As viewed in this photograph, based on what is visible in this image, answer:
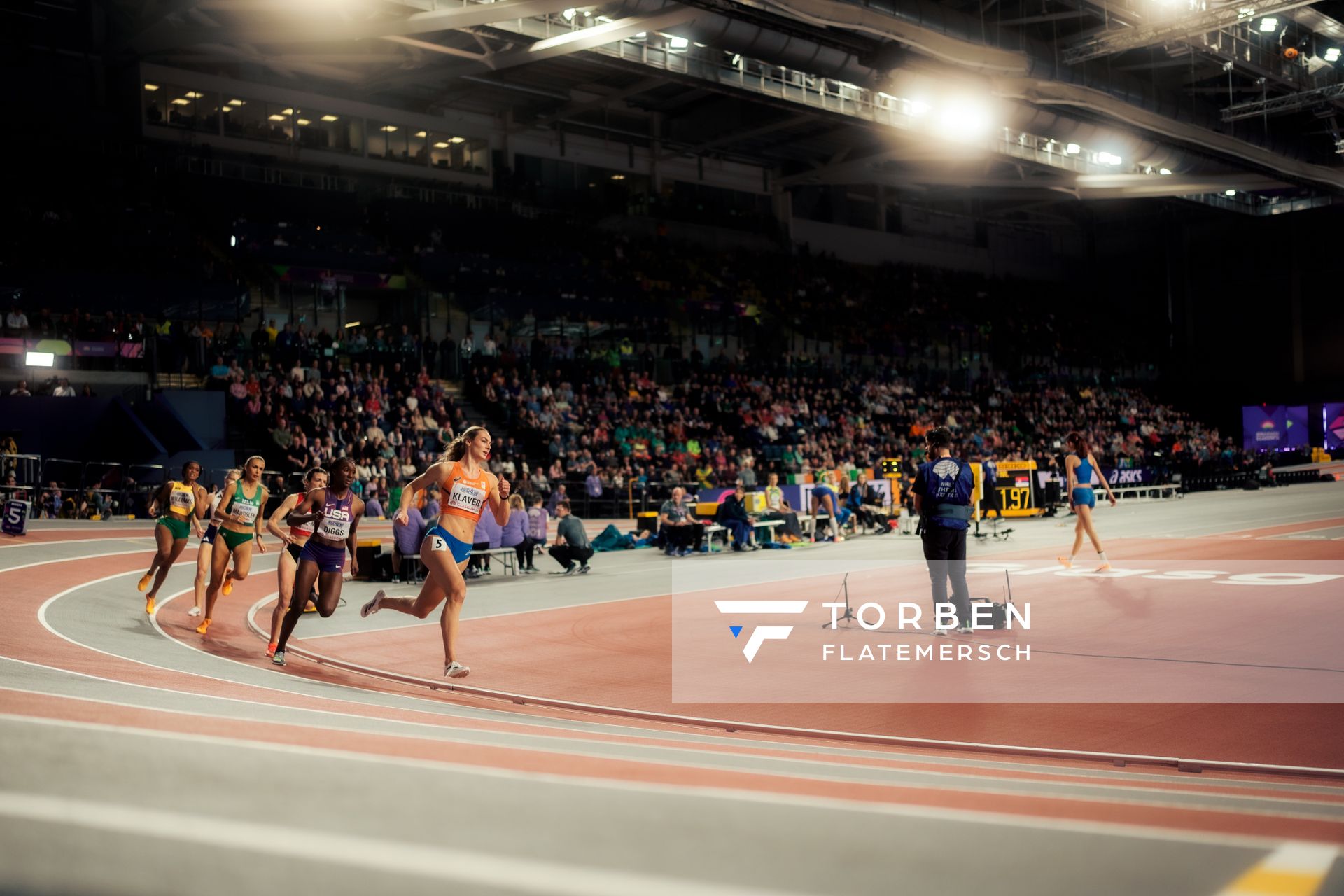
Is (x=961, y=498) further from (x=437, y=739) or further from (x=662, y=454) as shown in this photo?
(x=662, y=454)

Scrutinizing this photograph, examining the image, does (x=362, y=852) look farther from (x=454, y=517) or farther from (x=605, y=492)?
(x=605, y=492)

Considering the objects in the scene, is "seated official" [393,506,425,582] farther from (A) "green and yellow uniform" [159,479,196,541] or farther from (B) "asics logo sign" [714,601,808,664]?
(B) "asics logo sign" [714,601,808,664]

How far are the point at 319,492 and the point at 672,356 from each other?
97.4 ft

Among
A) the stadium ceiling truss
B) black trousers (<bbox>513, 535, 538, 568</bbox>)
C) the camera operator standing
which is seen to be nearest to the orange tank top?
the camera operator standing

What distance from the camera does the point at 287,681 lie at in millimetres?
8312

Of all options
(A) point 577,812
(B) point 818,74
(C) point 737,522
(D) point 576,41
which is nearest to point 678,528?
(C) point 737,522

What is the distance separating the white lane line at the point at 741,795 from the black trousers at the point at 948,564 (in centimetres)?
633

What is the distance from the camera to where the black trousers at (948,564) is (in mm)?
9930

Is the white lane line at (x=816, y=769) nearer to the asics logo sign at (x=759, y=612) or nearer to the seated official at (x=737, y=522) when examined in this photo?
the asics logo sign at (x=759, y=612)

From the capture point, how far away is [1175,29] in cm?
2991

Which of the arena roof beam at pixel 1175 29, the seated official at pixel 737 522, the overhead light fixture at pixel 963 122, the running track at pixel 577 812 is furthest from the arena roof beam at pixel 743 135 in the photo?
the running track at pixel 577 812

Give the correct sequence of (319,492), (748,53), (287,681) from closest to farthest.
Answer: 1. (287,681)
2. (319,492)
3. (748,53)

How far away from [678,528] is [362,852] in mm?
16853

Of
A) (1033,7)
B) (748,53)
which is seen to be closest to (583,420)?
(748,53)
